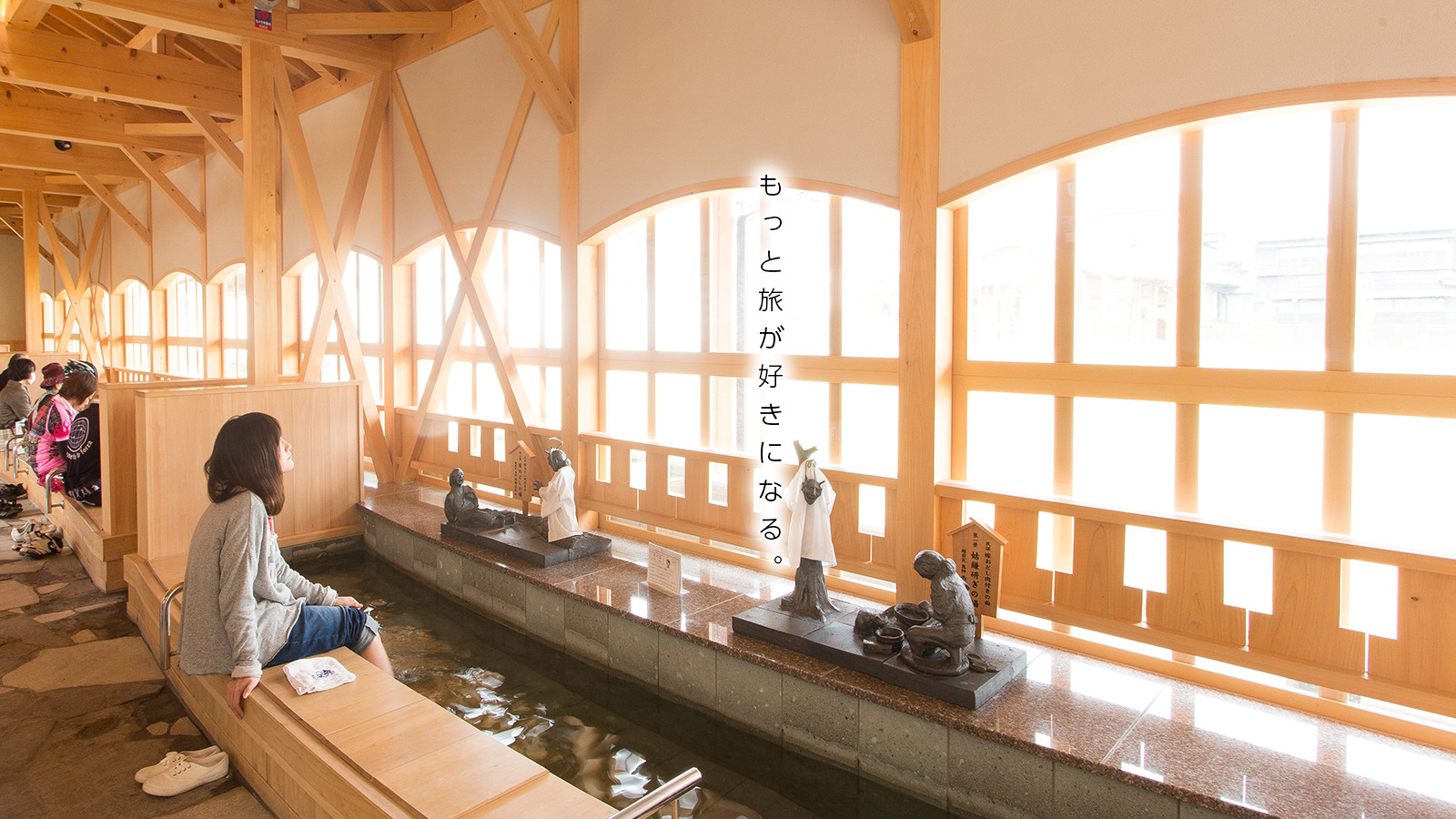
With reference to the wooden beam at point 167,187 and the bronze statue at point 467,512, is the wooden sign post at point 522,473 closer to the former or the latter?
the bronze statue at point 467,512

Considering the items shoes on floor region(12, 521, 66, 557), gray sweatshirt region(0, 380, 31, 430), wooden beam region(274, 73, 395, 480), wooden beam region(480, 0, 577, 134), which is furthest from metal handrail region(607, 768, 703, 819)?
gray sweatshirt region(0, 380, 31, 430)

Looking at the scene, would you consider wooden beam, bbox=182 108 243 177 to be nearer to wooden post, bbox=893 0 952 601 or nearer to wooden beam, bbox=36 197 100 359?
wooden post, bbox=893 0 952 601

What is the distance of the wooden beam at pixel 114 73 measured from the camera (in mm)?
6707

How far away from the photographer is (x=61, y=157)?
10984 mm

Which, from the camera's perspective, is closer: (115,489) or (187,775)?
(187,775)

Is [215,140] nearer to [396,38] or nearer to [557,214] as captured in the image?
[396,38]

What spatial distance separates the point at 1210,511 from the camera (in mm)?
3242

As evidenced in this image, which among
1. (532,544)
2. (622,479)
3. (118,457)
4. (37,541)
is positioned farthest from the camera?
(37,541)

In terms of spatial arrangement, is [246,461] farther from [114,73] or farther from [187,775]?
[114,73]

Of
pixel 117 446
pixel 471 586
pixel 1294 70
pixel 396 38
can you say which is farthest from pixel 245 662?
pixel 396 38

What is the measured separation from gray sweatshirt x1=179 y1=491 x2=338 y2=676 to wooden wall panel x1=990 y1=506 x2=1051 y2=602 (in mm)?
3060

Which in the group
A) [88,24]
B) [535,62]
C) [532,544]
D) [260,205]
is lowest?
[532,544]

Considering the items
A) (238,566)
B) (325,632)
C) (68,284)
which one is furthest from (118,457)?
(68,284)

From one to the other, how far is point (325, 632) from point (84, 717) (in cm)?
135
